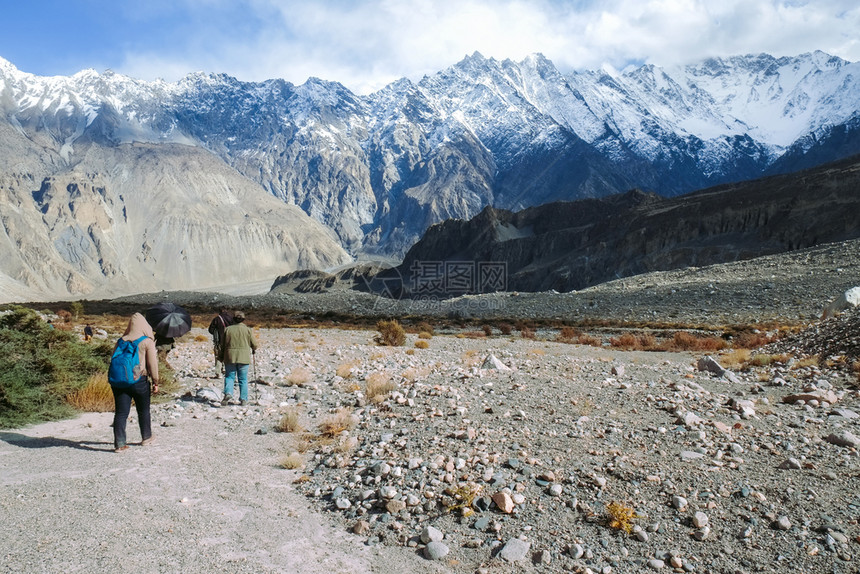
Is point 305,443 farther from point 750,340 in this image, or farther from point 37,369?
point 750,340

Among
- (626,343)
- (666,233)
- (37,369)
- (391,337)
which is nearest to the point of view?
(37,369)

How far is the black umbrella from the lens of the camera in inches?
406

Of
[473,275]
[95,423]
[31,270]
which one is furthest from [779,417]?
[31,270]

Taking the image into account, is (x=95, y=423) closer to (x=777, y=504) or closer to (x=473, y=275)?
(x=777, y=504)

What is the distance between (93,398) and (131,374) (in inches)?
118

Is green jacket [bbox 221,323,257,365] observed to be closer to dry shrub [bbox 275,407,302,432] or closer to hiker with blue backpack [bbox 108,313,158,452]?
dry shrub [bbox 275,407,302,432]

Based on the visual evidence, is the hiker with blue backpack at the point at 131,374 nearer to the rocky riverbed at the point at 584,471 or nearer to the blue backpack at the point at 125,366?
the blue backpack at the point at 125,366

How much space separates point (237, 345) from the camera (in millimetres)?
9172

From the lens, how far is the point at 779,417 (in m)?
7.23

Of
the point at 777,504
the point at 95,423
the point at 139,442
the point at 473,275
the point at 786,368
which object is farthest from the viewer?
the point at 473,275

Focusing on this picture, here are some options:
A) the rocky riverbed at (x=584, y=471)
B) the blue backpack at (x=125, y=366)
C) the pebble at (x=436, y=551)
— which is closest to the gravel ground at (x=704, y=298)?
the rocky riverbed at (x=584, y=471)

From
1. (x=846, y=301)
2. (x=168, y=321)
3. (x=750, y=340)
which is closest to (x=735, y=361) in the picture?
(x=750, y=340)

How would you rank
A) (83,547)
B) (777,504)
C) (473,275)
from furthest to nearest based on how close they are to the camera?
(473,275), (777,504), (83,547)

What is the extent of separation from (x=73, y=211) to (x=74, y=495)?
229 metres
